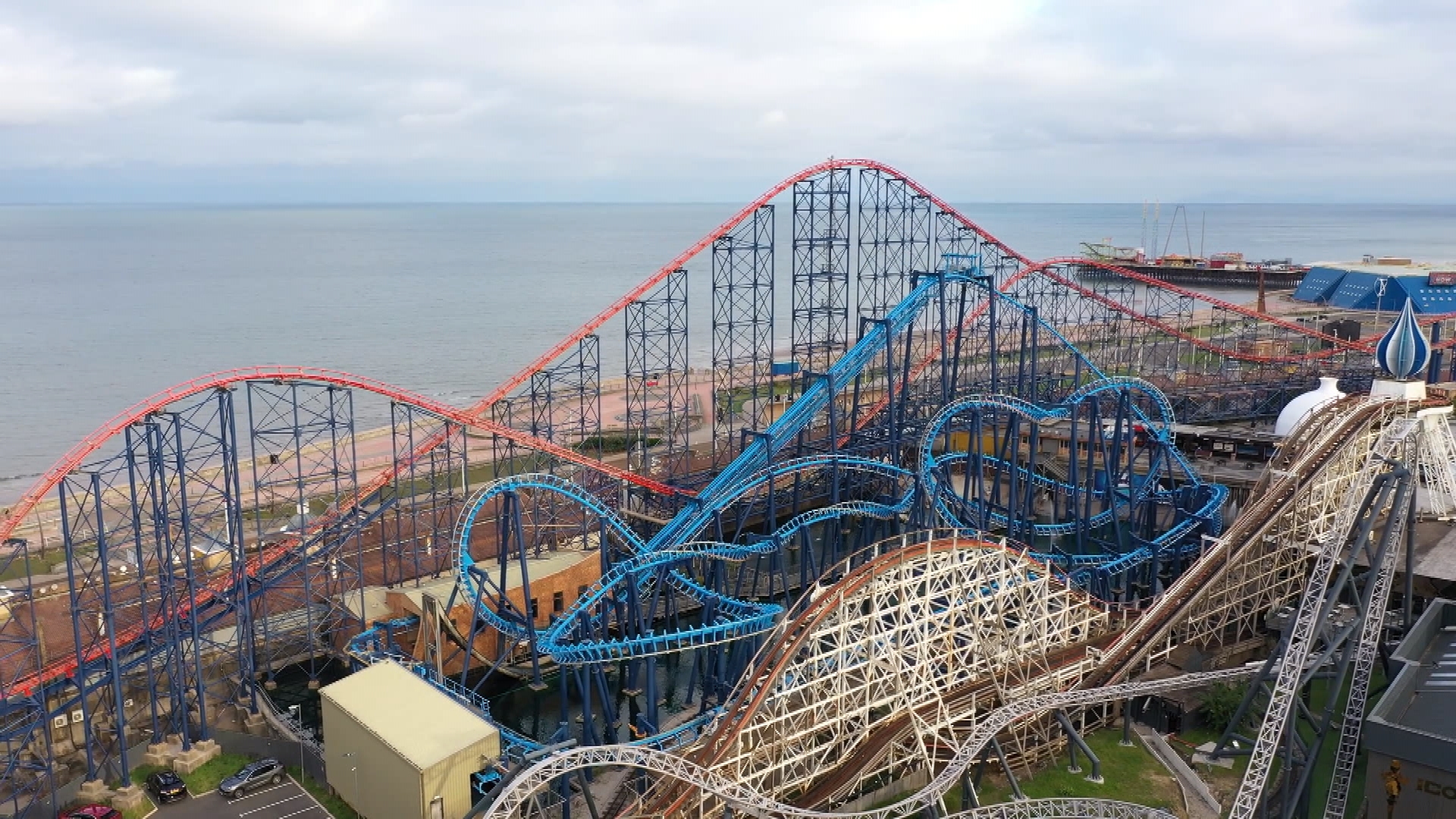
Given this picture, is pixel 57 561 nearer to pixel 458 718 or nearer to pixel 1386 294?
pixel 458 718

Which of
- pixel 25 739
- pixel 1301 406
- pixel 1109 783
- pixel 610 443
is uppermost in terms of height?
pixel 1301 406

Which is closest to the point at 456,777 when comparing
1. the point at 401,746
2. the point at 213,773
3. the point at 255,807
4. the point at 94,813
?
the point at 401,746

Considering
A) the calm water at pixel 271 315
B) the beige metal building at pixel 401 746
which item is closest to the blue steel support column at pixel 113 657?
the beige metal building at pixel 401 746

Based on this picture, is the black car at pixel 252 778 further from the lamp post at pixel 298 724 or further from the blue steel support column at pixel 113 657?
the blue steel support column at pixel 113 657

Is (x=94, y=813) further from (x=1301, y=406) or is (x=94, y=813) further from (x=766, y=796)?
(x=1301, y=406)

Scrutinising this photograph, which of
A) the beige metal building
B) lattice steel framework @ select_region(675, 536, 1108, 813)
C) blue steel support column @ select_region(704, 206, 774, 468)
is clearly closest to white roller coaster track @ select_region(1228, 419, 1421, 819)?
lattice steel framework @ select_region(675, 536, 1108, 813)

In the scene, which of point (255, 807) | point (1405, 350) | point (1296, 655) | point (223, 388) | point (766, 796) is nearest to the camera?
point (766, 796)

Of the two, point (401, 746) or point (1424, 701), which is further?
point (1424, 701)

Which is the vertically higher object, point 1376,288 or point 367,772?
point 1376,288
